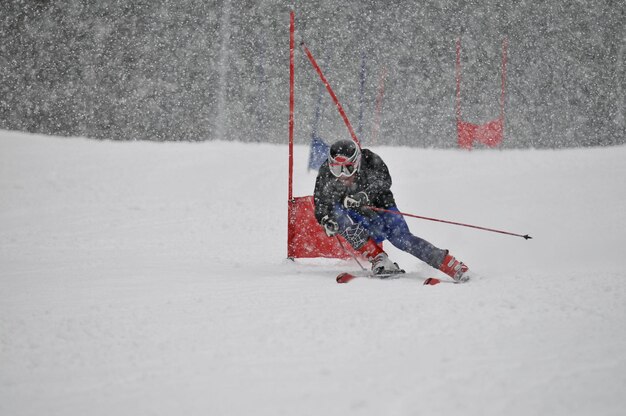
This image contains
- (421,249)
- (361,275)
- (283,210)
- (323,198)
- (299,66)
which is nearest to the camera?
(421,249)

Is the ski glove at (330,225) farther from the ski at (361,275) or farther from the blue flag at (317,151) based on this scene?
the blue flag at (317,151)

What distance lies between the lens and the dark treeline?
38.9 feet

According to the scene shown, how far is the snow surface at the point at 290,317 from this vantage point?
2275mm

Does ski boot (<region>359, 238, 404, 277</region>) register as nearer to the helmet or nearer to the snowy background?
the snowy background

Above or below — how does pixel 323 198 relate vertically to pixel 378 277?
above

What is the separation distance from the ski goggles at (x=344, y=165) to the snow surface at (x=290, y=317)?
80 centimetres

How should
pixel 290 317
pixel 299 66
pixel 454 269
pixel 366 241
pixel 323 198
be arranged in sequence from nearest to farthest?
pixel 290 317 < pixel 454 269 < pixel 366 241 < pixel 323 198 < pixel 299 66

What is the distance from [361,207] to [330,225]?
28 cm

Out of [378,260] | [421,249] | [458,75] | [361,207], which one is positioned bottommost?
[378,260]

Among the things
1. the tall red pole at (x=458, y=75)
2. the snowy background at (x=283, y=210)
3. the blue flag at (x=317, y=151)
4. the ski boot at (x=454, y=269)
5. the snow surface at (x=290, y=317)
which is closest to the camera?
the snow surface at (x=290, y=317)

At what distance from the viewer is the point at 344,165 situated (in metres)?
4.70

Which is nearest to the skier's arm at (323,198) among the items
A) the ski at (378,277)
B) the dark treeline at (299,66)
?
the ski at (378,277)

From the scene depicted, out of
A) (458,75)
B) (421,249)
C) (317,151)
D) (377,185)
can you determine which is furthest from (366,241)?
(458,75)

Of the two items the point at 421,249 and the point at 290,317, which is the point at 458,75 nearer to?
the point at 421,249
